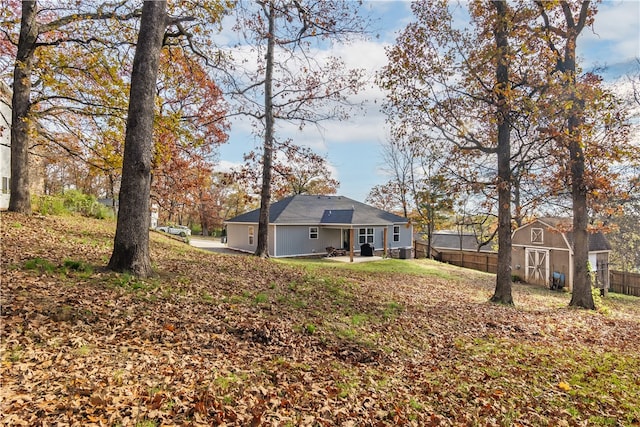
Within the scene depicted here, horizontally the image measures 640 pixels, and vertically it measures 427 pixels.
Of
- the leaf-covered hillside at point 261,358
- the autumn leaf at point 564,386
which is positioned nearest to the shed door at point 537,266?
the leaf-covered hillside at point 261,358

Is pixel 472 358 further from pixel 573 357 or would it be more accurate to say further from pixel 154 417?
pixel 154 417

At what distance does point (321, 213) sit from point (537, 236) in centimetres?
1529

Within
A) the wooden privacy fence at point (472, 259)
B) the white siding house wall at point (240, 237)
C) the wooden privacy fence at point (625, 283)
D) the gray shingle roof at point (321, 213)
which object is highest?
the gray shingle roof at point (321, 213)

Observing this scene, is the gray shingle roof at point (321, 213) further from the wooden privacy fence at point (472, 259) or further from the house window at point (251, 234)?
the wooden privacy fence at point (472, 259)

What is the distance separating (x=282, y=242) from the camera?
2516 centimetres

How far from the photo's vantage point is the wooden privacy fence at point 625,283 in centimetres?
2287

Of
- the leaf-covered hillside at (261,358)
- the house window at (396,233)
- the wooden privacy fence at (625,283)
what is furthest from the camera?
the house window at (396,233)

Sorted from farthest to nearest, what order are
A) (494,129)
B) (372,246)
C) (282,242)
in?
(372,246)
(282,242)
(494,129)

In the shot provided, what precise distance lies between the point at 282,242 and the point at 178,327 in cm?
2037

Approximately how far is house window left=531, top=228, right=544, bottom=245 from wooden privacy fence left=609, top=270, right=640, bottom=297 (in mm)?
6338

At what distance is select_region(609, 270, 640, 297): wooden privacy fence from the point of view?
22.9m

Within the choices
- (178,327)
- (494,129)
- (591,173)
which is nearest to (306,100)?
(494,129)

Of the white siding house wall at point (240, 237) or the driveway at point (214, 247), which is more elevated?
the white siding house wall at point (240, 237)

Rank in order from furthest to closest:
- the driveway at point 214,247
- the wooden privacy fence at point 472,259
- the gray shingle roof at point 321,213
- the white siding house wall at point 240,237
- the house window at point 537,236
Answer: the white siding house wall at point 240,237
the driveway at point 214,247
the wooden privacy fence at point 472,259
the gray shingle roof at point 321,213
the house window at point 537,236
